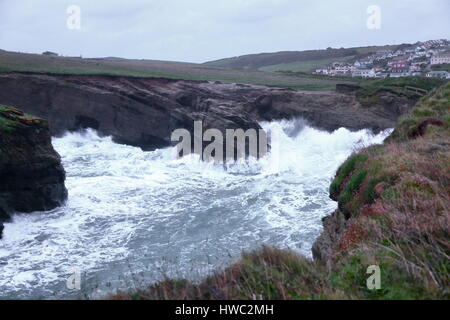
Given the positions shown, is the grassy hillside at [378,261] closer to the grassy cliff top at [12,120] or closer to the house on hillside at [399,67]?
the grassy cliff top at [12,120]

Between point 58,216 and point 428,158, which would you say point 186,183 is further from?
point 428,158

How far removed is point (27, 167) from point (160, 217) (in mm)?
4725

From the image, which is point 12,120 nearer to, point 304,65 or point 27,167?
point 27,167

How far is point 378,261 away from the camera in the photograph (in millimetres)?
5000

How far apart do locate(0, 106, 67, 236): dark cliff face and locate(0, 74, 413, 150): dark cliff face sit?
11397 mm

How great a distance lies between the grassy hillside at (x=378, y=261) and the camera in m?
4.43

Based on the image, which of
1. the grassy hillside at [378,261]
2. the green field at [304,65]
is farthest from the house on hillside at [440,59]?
the grassy hillside at [378,261]

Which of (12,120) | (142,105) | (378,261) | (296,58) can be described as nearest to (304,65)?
Answer: (296,58)

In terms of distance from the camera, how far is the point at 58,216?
15508 mm

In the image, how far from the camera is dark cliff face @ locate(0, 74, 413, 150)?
27297mm

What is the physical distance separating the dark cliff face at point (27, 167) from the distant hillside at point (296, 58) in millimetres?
58661

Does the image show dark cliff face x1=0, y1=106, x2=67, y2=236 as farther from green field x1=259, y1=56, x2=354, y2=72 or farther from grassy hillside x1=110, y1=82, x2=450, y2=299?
green field x1=259, y1=56, x2=354, y2=72

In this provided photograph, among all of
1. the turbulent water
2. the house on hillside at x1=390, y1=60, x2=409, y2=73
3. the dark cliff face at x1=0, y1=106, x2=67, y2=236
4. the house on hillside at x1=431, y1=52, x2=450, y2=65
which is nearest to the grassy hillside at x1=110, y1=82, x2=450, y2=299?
the turbulent water
